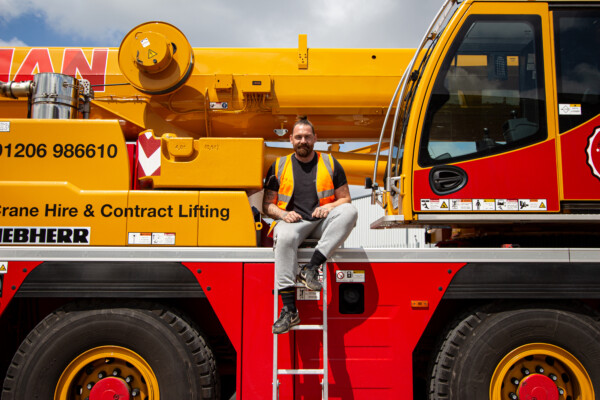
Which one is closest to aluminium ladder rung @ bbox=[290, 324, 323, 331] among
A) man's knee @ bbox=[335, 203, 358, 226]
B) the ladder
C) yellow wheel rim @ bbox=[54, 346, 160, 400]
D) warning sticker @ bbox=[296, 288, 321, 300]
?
the ladder

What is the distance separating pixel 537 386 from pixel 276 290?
2.05m

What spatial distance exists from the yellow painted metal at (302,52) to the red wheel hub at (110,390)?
126 inches

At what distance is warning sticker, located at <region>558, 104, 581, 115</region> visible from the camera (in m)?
3.47

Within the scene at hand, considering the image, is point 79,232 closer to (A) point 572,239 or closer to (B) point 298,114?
(B) point 298,114

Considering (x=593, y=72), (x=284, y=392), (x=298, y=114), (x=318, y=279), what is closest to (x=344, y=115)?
(x=298, y=114)

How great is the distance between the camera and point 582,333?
3434 millimetres

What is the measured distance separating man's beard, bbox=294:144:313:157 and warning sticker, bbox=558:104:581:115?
194 cm

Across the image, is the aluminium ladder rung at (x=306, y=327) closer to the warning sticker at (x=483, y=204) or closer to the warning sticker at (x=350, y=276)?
the warning sticker at (x=350, y=276)

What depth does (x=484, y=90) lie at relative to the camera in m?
3.62

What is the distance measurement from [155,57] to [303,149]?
64.3 inches

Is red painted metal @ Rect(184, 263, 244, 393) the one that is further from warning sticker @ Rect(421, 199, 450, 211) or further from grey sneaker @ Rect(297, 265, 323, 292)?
warning sticker @ Rect(421, 199, 450, 211)

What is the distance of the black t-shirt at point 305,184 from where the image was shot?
12.4 feet

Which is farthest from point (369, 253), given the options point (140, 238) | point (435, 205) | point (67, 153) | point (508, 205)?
point (67, 153)

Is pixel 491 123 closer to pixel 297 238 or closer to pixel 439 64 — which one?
pixel 439 64
